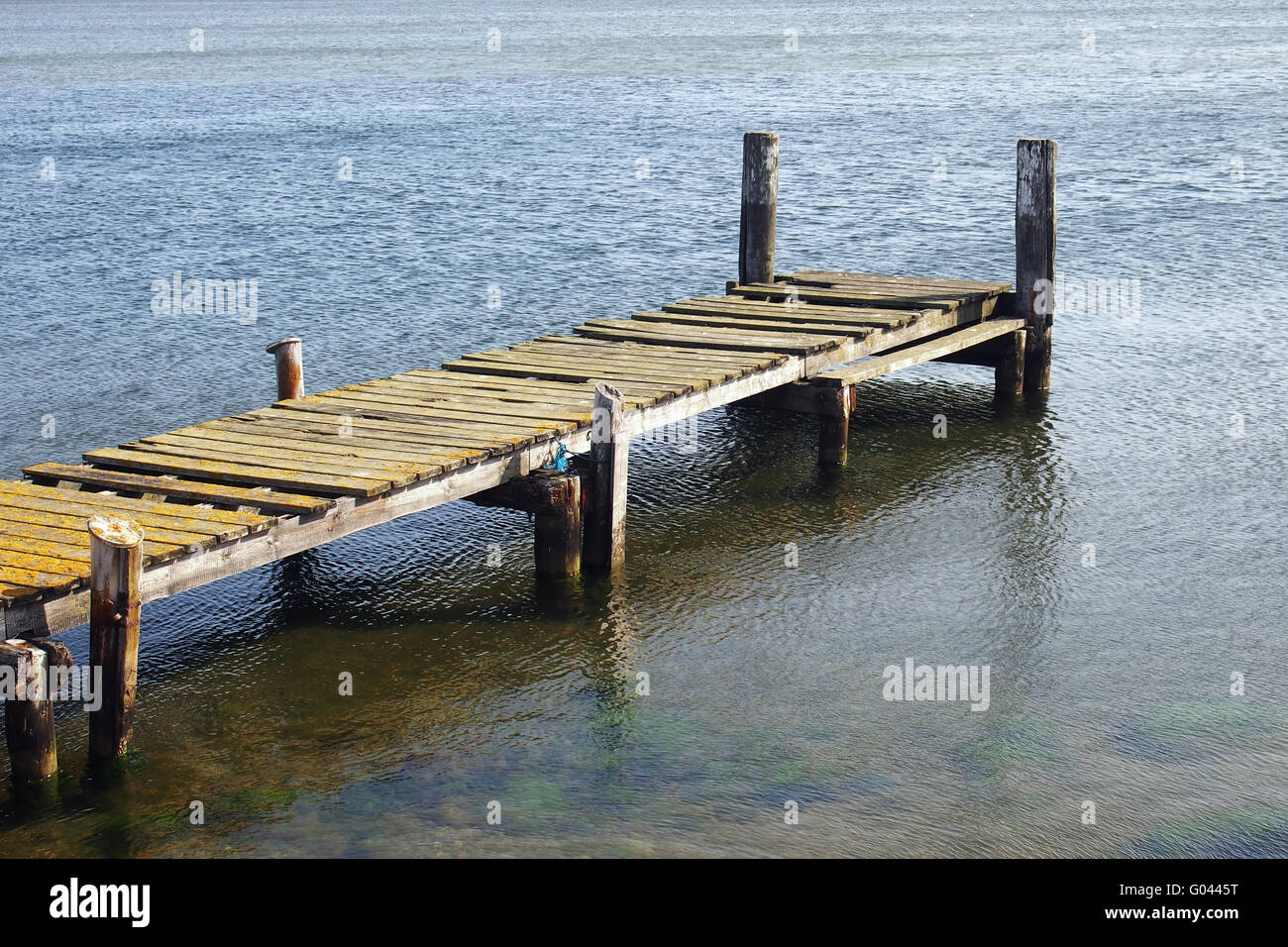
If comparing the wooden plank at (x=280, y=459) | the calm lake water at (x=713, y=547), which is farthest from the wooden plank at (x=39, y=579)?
the wooden plank at (x=280, y=459)

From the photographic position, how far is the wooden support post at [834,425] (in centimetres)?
1475

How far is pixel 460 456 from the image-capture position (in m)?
11.3

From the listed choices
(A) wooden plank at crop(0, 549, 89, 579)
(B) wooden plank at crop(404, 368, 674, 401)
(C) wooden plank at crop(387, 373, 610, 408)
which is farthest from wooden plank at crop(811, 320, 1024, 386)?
(A) wooden plank at crop(0, 549, 89, 579)

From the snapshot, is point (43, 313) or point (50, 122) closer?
point (43, 313)

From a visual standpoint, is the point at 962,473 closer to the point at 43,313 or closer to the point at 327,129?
the point at 43,313

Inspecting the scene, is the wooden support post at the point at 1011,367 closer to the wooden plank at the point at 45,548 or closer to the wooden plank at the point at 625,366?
the wooden plank at the point at 625,366

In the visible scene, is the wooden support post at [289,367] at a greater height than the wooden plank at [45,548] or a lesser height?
greater

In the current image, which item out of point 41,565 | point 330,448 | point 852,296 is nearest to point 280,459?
point 330,448

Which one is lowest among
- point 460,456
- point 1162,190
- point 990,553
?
point 990,553

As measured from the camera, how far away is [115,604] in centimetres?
869

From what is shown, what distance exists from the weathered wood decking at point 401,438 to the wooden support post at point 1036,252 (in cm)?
55

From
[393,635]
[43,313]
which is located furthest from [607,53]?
[393,635]

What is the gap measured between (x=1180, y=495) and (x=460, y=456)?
7072 millimetres
